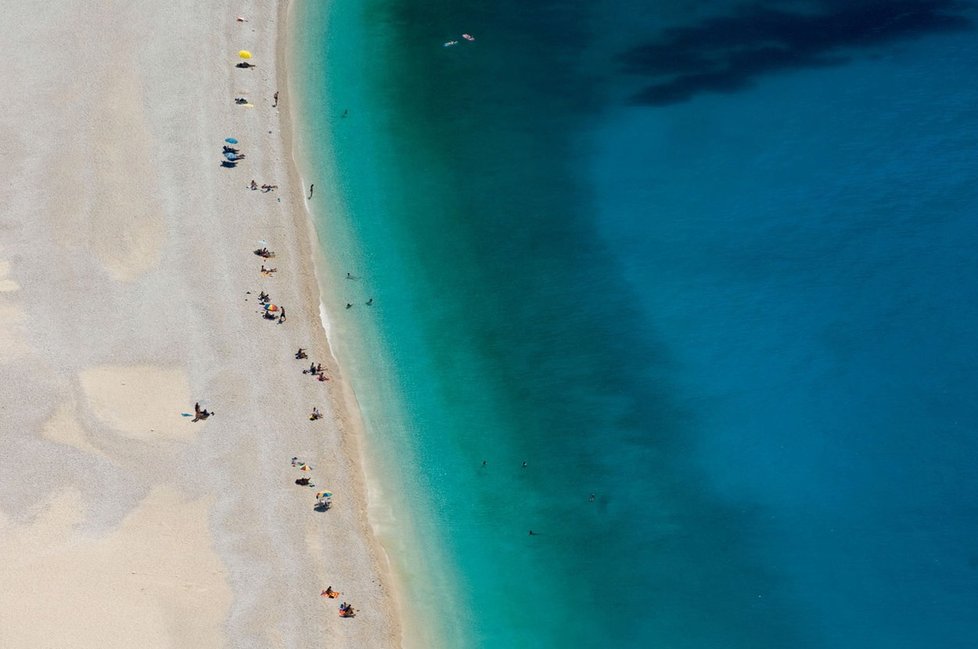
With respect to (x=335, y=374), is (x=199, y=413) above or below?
above

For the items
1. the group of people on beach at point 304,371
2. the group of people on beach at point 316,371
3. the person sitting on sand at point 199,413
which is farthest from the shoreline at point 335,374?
the person sitting on sand at point 199,413

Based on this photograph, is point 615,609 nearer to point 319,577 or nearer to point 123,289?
point 319,577

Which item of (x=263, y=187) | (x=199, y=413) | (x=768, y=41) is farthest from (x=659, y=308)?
(x=768, y=41)

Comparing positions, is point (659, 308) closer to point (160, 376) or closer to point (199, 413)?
point (199, 413)

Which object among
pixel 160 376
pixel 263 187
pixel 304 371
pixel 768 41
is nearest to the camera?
pixel 160 376

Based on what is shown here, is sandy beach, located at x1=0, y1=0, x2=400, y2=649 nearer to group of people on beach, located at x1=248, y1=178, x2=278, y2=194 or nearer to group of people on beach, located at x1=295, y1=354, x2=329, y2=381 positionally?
group of people on beach, located at x1=295, y1=354, x2=329, y2=381

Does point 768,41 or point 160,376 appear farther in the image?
point 768,41

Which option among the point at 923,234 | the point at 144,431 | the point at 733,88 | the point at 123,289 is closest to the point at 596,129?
the point at 733,88
